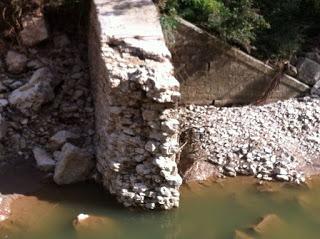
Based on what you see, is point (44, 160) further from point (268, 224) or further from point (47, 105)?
point (268, 224)

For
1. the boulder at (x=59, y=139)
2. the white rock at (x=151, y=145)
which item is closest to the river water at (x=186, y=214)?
the boulder at (x=59, y=139)

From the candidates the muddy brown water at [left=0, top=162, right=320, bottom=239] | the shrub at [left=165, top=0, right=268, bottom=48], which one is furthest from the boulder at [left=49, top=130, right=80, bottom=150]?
the shrub at [left=165, top=0, right=268, bottom=48]

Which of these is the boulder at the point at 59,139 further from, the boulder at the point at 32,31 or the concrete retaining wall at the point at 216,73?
the concrete retaining wall at the point at 216,73

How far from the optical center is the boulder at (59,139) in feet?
23.2

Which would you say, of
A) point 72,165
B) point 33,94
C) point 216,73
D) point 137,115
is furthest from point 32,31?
point 216,73

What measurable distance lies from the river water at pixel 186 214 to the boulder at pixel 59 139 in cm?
53

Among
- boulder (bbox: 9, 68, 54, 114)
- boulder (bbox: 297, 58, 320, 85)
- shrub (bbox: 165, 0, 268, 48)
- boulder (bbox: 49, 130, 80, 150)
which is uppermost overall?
shrub (bbox: 165, 0, 268, 48)

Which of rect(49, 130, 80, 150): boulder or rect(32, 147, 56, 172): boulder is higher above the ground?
rect(49, 130, 80, 150): boulder

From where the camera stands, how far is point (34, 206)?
6.55 metres

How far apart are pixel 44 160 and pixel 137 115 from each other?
1402mm

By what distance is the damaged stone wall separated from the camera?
20.1ft

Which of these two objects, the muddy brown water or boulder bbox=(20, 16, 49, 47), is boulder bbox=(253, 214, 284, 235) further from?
boulder bbox=(20, 16, 49, 47)

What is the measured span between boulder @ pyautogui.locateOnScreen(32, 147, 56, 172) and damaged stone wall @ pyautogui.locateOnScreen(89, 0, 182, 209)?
0.56 m

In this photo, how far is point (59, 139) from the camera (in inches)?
279
